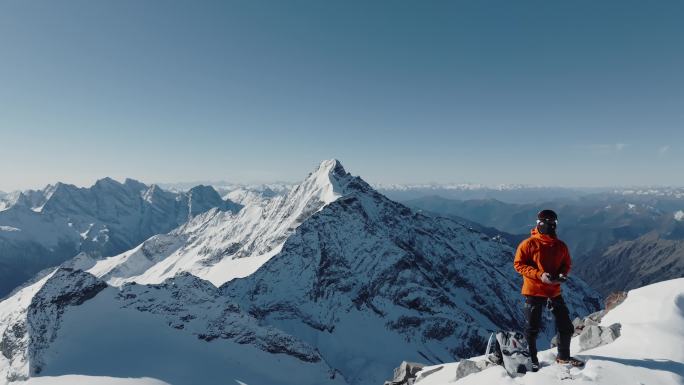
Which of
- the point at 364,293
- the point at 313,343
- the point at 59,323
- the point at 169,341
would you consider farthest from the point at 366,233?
the point at 59,323

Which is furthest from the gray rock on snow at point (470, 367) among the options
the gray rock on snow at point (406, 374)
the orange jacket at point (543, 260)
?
the gray rock on snow at point (406, 374)

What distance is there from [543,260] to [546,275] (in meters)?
0.61

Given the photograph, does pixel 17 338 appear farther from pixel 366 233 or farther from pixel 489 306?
pixel 489 306

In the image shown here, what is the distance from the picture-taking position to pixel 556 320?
43.0 feet

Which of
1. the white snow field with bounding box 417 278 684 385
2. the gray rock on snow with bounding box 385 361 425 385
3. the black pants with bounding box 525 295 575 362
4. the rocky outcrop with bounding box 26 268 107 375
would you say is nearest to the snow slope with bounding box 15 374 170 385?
the rocky outcrop with bounding box 26 268 107 375

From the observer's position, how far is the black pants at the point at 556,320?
43.0ft

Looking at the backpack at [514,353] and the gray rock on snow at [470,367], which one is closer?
the backpack at [514,353]

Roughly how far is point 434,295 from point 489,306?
158 feet

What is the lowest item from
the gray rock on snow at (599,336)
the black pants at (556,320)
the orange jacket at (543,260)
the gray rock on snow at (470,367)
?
the gray rock on snow at (470,367)

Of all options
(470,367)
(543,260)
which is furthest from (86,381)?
(543,260)

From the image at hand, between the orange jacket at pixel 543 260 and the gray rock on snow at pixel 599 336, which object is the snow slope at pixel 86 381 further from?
the orange jacket at pixel 543 260

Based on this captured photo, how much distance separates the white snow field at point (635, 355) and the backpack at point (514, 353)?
1.21 feet

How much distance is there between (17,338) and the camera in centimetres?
8594

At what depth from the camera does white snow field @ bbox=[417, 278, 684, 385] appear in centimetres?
1199
